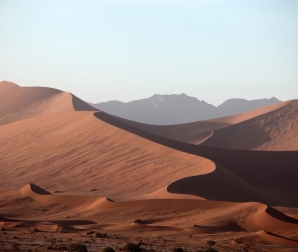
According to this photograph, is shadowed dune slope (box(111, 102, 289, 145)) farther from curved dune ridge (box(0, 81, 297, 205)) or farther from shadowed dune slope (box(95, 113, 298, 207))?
shadowed dune slope (box(95, 113, 298, 207))

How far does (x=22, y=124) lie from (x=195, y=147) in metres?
17.3

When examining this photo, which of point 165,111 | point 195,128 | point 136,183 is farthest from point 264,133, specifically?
point 165,111

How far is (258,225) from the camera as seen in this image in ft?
86.9

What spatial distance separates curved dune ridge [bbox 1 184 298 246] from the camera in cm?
2584

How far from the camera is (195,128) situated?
8281 cm

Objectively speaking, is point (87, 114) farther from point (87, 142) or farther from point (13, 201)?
point (13, 201)

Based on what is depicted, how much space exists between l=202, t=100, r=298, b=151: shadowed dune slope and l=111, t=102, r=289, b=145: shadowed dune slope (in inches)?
56.4

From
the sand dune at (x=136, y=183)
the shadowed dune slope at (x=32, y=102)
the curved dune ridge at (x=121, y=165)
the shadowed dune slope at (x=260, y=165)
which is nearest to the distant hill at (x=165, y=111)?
the shadowed dune slope at (x=32, y=102)

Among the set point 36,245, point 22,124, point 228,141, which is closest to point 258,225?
point 36,245

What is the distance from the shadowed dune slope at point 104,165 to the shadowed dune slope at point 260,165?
15.7ft

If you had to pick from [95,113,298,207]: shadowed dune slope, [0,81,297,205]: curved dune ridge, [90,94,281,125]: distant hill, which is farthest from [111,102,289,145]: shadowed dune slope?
[90,94,281,125]: distant hill

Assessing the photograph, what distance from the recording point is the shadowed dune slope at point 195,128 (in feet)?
252

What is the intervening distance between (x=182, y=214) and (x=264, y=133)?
4895 centimetres

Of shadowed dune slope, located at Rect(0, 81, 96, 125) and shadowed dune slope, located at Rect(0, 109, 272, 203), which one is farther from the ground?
shadowed dune slope, located at Rect(0, 81, 96, 125)
